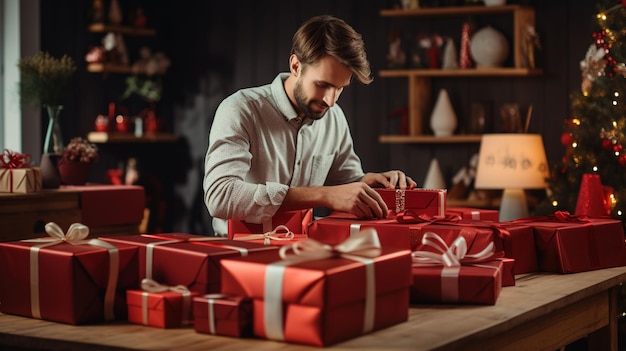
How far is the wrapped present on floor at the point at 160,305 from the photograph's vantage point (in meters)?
1.63

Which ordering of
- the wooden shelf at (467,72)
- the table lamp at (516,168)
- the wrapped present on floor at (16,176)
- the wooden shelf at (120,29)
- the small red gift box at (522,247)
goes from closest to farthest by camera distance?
the small red gift box at (522,247)
the wrapped present on floor at (16,176)
the table lamp at (516,168)
the wooden shelf at (467,72)
the wooden shelf at (120,29)

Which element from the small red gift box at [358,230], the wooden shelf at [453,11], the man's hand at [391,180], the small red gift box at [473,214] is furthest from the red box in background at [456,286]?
the wooden shelf at [453,11]

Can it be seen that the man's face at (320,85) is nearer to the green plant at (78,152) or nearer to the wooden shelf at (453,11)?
the green plant at (78,152)

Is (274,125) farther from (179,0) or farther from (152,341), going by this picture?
(179,0)

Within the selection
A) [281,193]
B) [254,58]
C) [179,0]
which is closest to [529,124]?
[254,58]

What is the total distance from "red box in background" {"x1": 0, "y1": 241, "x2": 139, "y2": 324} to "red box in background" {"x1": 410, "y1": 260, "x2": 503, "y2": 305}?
541 millimetres

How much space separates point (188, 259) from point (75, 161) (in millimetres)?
2575

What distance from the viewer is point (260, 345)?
1.48m

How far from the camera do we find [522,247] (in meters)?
2.22

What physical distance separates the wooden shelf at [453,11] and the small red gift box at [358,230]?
332 centimetres

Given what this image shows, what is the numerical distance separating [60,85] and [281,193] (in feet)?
7.74

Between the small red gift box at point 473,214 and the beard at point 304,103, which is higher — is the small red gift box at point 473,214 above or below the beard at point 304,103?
below

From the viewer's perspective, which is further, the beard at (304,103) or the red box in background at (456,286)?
the beard at (304,103)

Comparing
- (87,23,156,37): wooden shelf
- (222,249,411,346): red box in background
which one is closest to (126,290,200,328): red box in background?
(222,249,411,346): red box in background
